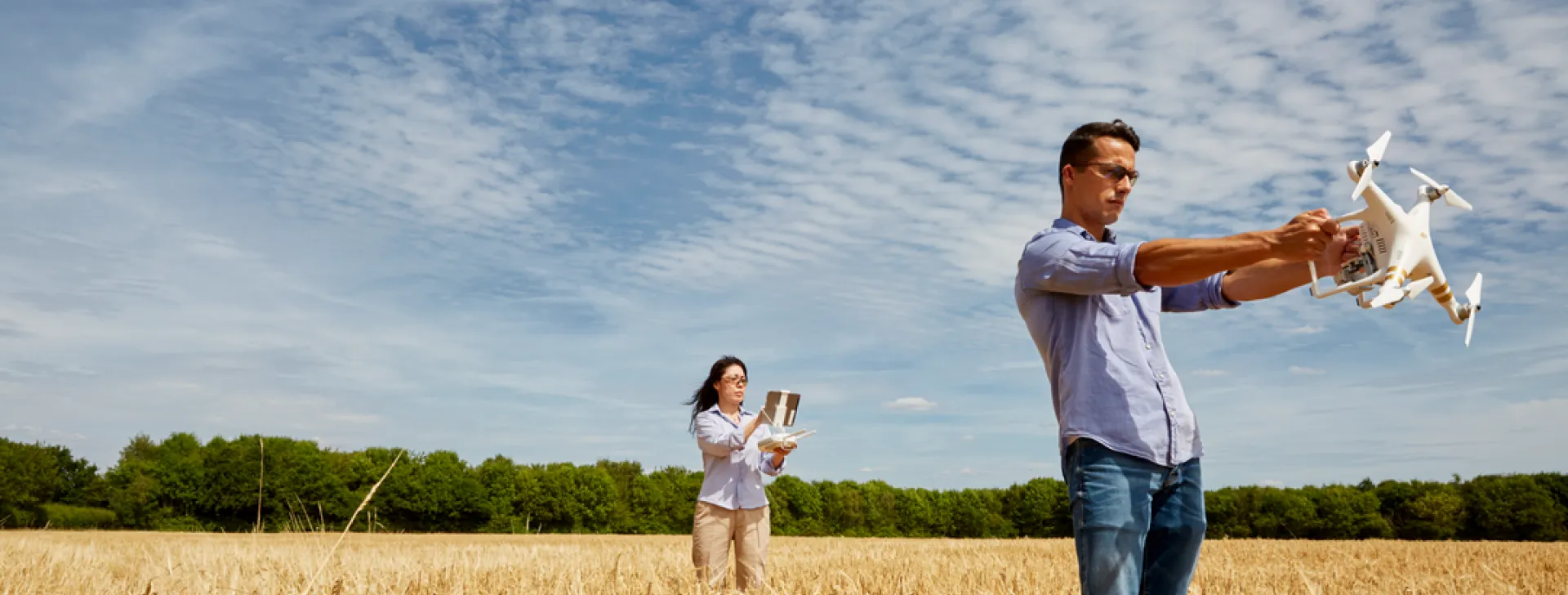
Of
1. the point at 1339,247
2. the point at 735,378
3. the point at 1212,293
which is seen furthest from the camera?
the point at 735,378

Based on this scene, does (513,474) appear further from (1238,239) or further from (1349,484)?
(1238,239)

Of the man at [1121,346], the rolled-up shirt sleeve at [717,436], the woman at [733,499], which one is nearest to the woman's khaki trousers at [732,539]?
the woman at [733,499]

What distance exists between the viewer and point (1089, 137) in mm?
3572

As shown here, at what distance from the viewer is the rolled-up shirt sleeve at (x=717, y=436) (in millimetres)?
8148

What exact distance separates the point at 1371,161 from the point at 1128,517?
1.26 m

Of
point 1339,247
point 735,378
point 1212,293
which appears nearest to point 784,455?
point 735,378

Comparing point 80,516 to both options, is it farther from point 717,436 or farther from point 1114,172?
point 1114,172

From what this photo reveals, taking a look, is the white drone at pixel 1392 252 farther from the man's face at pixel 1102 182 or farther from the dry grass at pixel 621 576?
the dry grass at pixel 621 576

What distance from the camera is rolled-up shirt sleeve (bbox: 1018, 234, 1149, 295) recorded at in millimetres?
3100

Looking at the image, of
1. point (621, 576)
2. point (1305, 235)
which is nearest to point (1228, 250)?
point (1305, 235)

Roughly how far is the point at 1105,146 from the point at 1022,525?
62924 mm

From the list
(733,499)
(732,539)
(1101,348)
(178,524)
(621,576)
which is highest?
(178,524)

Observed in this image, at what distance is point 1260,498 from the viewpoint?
55.0 m

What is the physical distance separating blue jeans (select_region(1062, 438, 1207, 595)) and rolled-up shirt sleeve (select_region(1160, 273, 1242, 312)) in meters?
0.78
